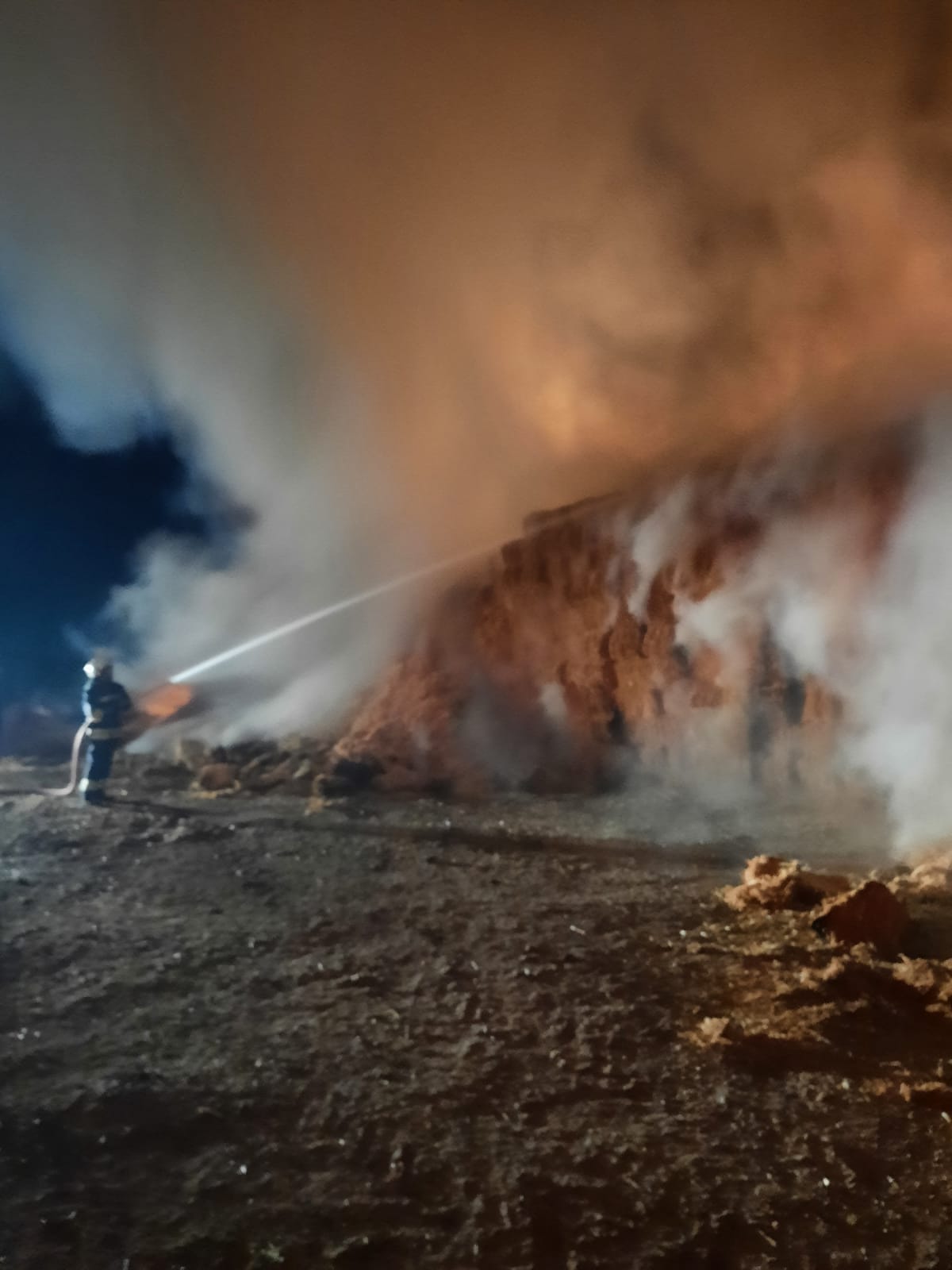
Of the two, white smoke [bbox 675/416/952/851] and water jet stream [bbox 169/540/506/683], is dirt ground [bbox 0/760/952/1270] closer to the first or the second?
white smoke [bbox 675/416/952/851]

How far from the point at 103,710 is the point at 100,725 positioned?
122mm

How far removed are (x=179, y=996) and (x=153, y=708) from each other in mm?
7340

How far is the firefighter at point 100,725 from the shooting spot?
7254 mm

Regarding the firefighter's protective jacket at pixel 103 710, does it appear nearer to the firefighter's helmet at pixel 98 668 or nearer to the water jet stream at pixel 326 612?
the firefighter's helmet at pixel 98 668

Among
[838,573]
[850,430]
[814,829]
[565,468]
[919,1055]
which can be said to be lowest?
[919,1055]

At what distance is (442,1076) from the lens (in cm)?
321

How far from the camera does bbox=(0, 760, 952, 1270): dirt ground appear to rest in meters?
2.46

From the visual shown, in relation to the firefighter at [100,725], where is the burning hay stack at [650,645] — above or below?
above

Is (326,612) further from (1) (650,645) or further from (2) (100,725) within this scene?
(2) (100,725)

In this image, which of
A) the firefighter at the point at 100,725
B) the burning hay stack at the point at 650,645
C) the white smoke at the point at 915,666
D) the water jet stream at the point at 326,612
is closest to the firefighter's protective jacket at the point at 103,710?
the firefighter at the point at 100,725

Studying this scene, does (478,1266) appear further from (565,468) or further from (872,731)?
(565,468)

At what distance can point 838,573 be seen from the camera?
25.9 ft

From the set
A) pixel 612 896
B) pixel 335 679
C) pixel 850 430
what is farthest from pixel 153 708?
pixel 850 430

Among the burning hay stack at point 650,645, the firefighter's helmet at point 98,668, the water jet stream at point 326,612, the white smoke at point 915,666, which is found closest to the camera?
the white smoke at point 915,666
